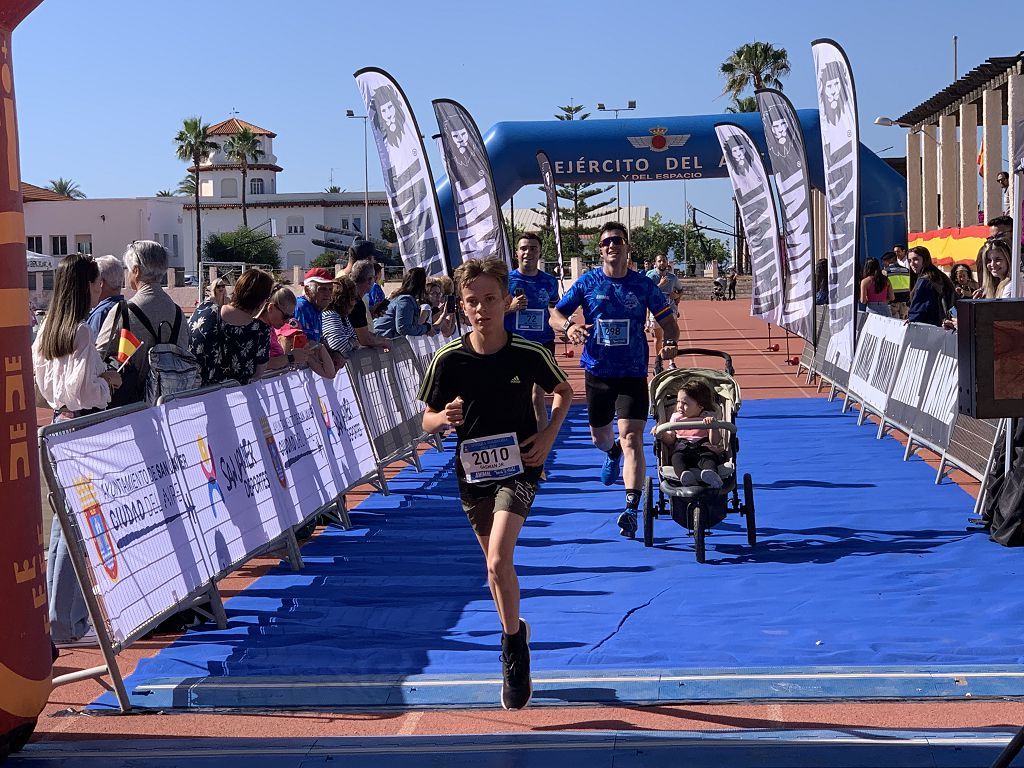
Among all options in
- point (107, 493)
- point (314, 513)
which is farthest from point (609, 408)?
point (107, 493)

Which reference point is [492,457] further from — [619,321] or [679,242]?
[679,242]

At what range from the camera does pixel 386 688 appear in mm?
5871

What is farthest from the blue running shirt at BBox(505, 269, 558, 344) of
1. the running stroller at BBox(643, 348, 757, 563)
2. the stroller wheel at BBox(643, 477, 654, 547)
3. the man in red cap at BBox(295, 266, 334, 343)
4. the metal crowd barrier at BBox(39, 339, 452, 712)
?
the stroller wheel at BBox(643, 477, 654, 547)

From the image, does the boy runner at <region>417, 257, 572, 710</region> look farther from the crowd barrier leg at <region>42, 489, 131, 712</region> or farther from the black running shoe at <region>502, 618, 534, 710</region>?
the crowd barrier leg at <region>42, 489, 131, 712</region>

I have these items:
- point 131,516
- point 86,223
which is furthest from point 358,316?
point 86,223

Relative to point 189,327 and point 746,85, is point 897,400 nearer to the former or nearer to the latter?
point 189,327

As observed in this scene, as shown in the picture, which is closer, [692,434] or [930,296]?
[692,434]

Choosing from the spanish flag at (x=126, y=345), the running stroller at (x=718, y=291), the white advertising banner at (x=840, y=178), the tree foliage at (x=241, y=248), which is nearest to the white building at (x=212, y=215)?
the tree foliage at (x=241, y=248)

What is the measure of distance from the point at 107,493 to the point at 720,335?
2898 cm

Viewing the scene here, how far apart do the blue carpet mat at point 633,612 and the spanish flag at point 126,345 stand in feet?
5.26

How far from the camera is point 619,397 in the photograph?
9609 mm

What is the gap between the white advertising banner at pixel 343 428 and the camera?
10250 mm

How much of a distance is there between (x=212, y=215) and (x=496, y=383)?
122992mm

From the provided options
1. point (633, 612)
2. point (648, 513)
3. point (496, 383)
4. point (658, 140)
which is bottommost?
point (633, 612)
